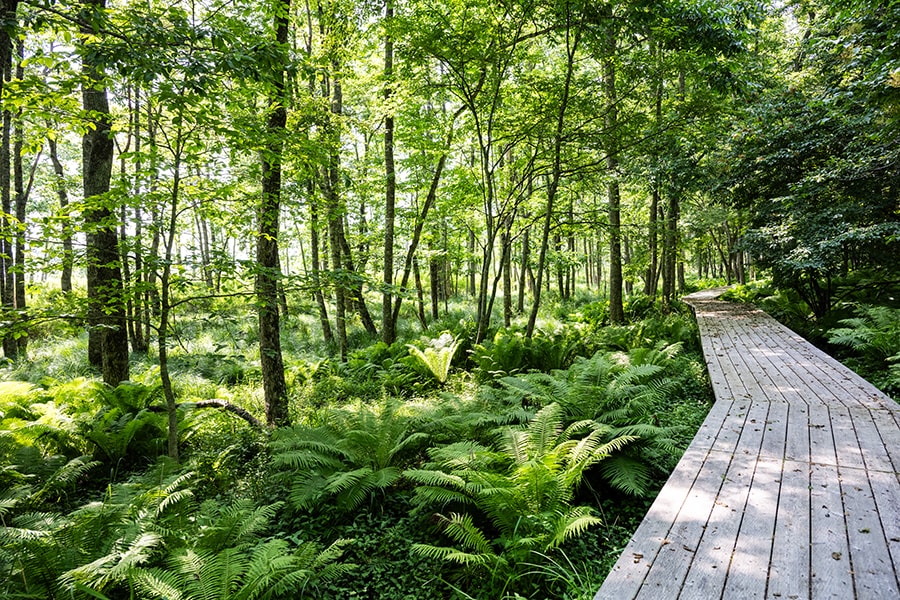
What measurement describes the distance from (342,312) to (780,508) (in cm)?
885

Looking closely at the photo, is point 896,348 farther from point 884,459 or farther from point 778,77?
point 778,77

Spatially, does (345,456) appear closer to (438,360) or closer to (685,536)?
(685,536)

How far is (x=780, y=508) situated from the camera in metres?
2.57

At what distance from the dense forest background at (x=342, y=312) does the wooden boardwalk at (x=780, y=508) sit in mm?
462

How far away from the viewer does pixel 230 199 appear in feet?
14.1

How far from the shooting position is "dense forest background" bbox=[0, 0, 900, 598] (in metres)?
2.87

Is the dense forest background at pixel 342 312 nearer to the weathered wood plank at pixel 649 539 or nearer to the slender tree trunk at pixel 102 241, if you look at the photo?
the slender tree trunk at pixel 102 241

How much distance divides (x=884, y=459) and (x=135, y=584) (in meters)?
4.95

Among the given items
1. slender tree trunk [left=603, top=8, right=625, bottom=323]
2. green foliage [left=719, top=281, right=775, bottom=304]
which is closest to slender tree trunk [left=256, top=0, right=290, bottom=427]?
slender tree trunk [left=603, top=8, right=625, bottom=323]

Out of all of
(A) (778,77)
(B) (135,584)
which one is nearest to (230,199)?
(B) (135,584)

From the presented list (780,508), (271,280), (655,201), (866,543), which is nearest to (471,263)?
(655,201)

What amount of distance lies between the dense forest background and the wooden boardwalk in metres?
0.46

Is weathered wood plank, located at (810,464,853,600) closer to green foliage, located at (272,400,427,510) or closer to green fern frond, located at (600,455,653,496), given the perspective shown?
green fern frond, located at (600,455,653,496)

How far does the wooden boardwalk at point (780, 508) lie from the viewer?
1978 millimetres
